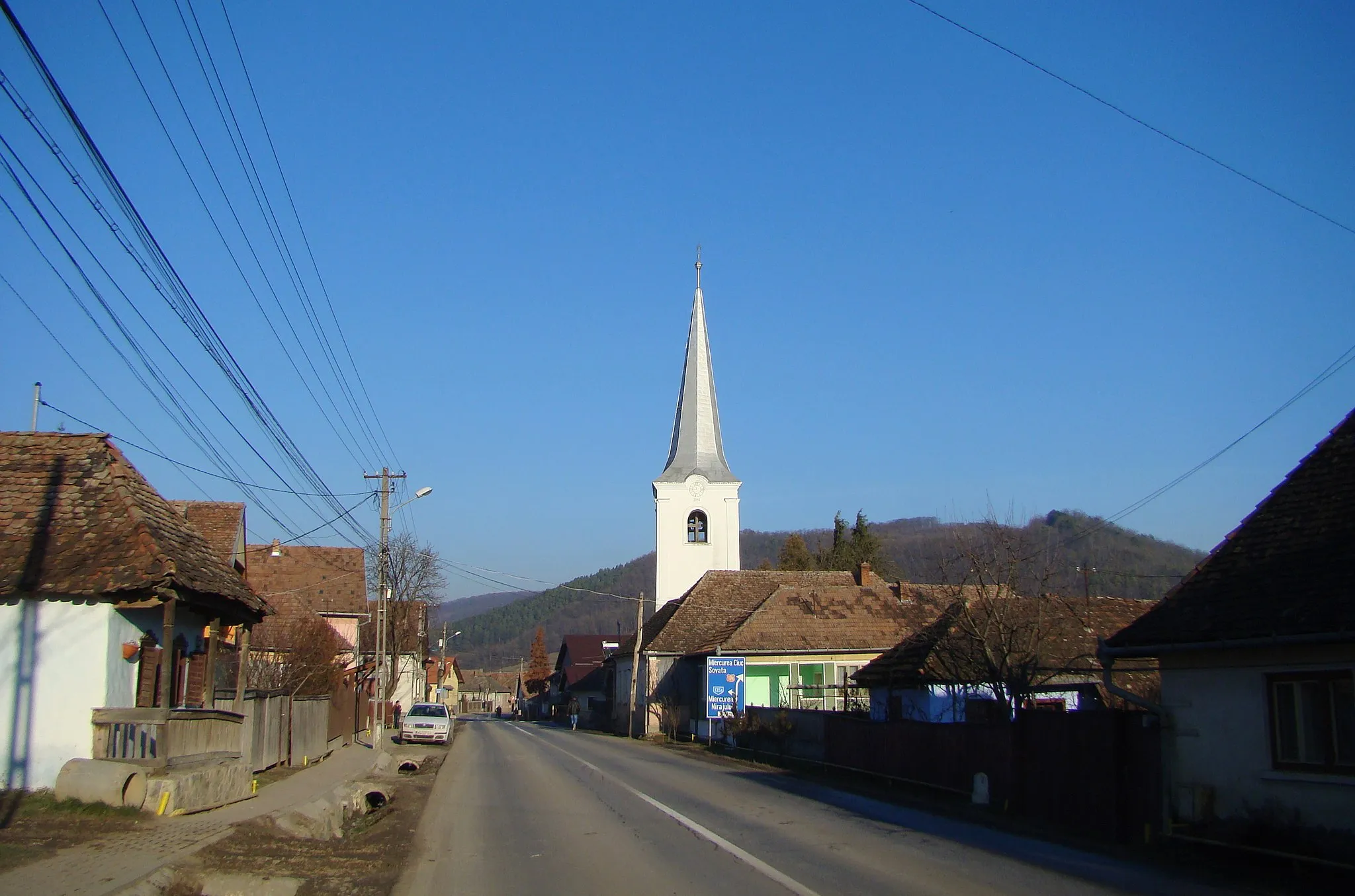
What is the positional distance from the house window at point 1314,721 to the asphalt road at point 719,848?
2183 millimetres

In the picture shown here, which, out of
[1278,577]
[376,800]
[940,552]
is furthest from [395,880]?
[940,552]

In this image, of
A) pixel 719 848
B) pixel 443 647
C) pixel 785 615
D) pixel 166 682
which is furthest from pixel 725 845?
pixel 443 647

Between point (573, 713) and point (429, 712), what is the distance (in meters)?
30.1

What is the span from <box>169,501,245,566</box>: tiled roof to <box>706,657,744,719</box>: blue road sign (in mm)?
15441

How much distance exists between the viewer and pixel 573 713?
68438 mm

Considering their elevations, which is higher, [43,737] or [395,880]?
[43,737]

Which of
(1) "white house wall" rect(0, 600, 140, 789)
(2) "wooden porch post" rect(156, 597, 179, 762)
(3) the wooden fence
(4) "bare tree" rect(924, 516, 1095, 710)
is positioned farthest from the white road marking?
(1) "white house wall" rect(0, 600, 140, 789)

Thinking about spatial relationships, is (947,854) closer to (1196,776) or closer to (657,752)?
(1196,776)

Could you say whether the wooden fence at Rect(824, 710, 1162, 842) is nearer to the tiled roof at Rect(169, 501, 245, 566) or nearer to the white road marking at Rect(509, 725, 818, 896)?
the white road marking at Rect(509, 725, 818, 896)

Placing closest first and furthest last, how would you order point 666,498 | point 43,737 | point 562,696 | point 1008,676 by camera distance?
point 43,737 → point 1008,676 → point 666,498 → point 562,696

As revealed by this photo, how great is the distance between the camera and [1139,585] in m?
47.7

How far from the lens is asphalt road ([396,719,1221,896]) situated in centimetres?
1030

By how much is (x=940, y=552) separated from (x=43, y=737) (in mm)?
18555

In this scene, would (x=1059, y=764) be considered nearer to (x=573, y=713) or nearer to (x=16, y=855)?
(x=16, y=855)
